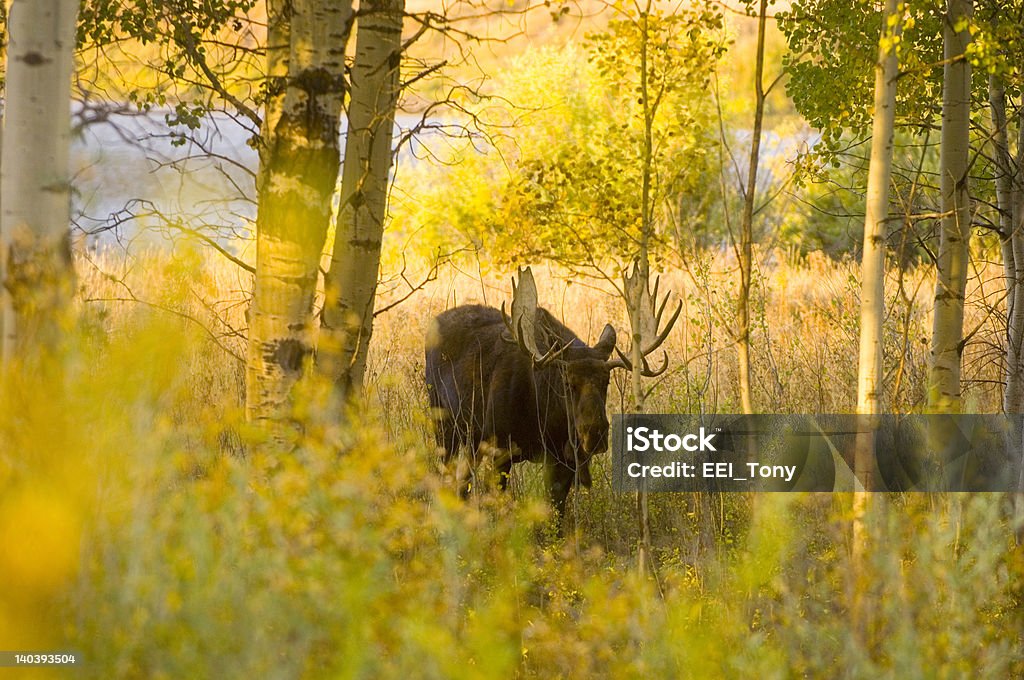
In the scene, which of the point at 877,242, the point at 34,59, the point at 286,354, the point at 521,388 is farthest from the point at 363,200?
the point at 877,242

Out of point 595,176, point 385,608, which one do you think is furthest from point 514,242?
point 385,608

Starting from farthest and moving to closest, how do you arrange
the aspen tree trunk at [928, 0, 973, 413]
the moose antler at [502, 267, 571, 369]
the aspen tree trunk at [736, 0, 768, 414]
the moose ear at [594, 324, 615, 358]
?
the moose ear at [594, 324, 615, 358] < the moose antler at [502, 267, 571, 369] < the aspen tree trunk at [928, 0, 973, 413] < the aspen tree trunk at [736, 0, 768, 414]

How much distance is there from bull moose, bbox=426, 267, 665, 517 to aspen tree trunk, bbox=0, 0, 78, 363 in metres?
2.91

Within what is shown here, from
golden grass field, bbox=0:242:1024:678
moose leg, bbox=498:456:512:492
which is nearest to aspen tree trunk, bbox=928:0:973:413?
golden grass field, bbox=0:242:1024:678

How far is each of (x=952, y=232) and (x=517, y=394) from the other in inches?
111

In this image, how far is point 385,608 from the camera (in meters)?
3.56

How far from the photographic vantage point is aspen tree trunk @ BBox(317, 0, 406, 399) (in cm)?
591

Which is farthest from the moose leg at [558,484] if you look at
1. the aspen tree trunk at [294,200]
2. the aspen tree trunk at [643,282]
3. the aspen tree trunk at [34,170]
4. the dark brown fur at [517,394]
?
the aspen tree trunk at [34,170]

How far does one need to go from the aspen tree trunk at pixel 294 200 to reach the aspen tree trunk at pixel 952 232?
3.26 meters

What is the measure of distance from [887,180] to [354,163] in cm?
289

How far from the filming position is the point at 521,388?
7172mm

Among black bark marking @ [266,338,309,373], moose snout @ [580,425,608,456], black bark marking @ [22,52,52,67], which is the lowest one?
moose snout @ [580,425,608,456]

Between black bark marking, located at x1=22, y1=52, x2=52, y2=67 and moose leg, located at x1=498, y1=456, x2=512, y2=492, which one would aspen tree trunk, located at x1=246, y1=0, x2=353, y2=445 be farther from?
moose leg, located at x1=498, y1=456, x2=512, y2=492

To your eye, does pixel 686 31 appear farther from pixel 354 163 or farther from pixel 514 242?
pixel 354 163
